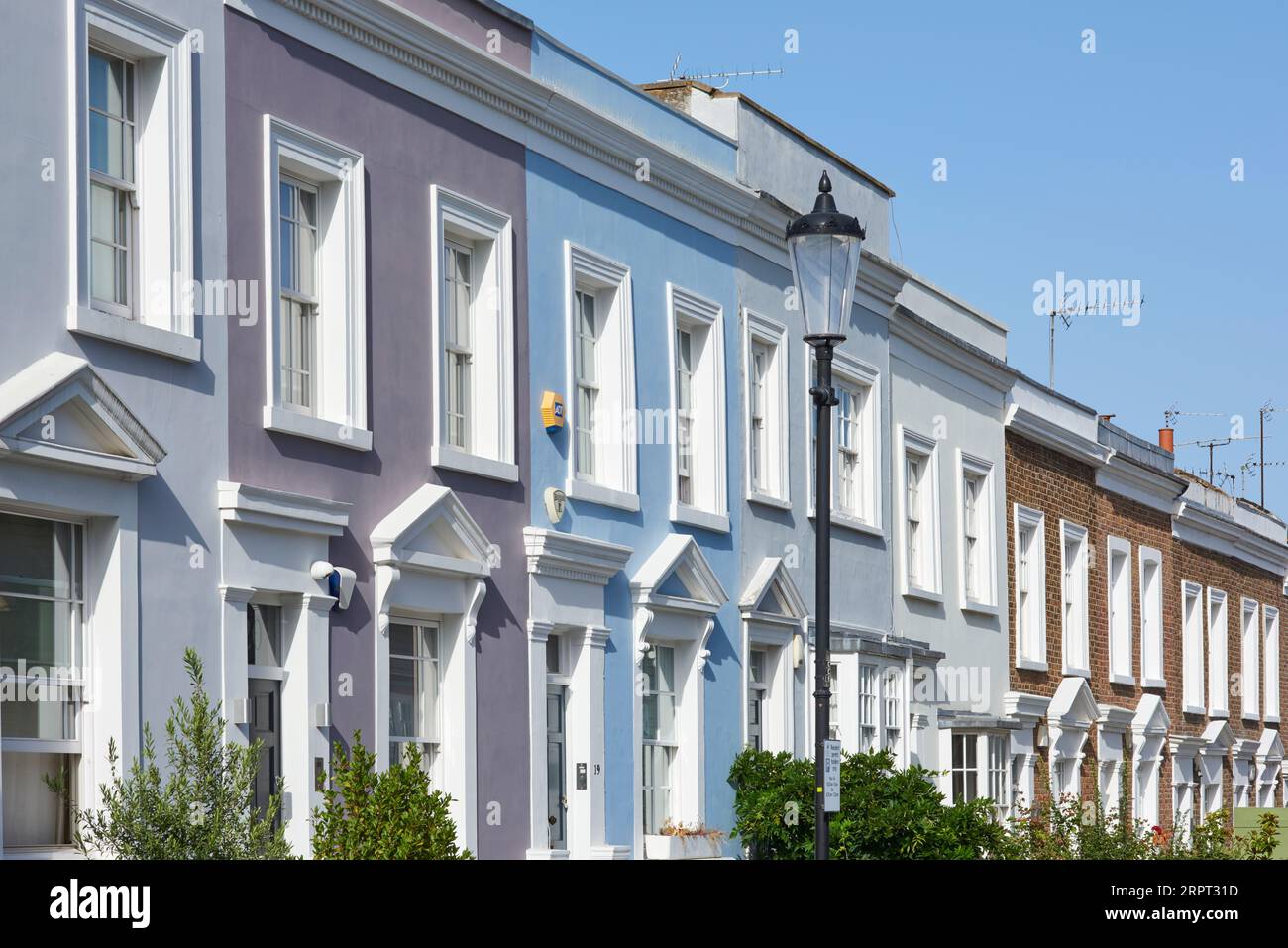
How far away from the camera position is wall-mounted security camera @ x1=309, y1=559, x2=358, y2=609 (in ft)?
44.5

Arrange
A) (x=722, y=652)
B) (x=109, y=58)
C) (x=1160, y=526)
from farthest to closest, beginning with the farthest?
1. (x=1160, y=526)
2. (x=722, y=652)
3. (x=109, y=58)

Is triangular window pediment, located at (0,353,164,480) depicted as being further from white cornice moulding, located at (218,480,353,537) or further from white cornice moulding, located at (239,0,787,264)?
white cornice moulding, located at (239,0,787,264)

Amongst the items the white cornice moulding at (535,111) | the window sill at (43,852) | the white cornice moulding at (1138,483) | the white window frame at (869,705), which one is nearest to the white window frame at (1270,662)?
the white cornice moulding at (1138,483)

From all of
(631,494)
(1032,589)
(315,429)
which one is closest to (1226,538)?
(1032,589)

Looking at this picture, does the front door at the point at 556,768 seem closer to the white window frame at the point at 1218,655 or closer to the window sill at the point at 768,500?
the window sill at the point at 768,500

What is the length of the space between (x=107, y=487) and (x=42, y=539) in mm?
489

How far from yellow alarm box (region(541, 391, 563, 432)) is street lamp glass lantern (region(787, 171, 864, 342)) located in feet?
12.9

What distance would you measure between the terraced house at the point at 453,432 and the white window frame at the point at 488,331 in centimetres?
3

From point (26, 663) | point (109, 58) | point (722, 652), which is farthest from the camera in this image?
point (722, 652)

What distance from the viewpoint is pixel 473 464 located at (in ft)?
51.2
